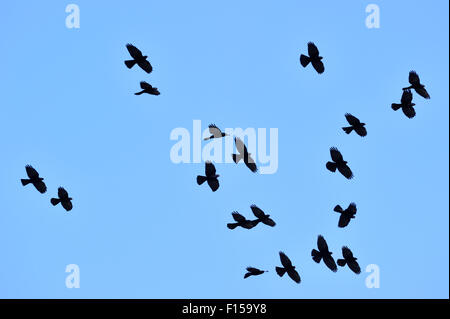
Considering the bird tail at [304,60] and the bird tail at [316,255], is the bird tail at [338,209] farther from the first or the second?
the bird tail at [304,60]

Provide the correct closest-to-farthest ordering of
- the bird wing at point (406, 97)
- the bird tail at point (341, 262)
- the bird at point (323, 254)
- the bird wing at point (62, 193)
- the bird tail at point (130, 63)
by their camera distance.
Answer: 1. the bird wing at point (406, 97)
2. the bird tail at point (130, 63)
3. the bird at point (323, 254)
4. the bird tail at point (341, 262)
5. the bird wing at point (62, 193)

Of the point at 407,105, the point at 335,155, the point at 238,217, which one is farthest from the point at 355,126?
the point at 238,217

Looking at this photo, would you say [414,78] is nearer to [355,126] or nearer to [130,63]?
[355,126]

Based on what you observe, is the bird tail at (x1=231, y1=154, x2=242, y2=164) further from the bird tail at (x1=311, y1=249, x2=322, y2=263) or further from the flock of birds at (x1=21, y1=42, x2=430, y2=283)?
the bird tail at (x1=311, y1=249, x2=322, y2=263)

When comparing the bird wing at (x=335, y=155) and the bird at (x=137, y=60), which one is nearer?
the bird at (x=137, y=60)

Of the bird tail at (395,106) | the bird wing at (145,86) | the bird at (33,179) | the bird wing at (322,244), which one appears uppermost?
the bird wing at (145,86)

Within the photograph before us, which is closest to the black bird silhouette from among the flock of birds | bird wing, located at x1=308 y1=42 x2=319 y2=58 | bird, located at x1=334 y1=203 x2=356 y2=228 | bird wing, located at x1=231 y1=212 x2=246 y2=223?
the flock of birds

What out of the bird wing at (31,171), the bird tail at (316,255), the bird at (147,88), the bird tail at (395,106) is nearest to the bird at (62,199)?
the bird wing at (31,171)
